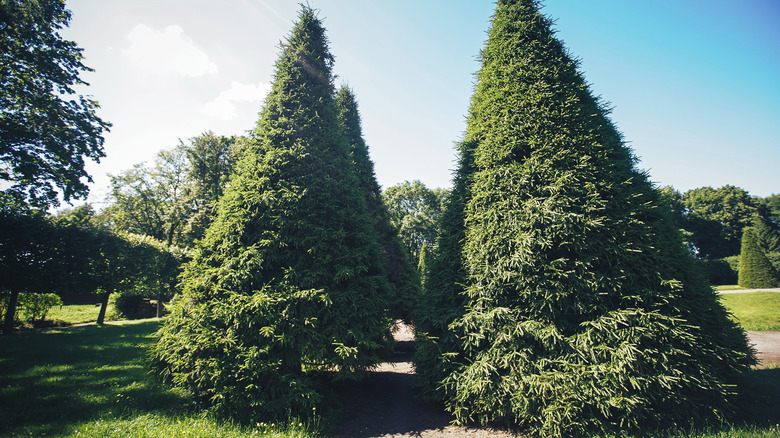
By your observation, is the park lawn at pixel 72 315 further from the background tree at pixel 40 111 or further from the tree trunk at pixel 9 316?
the background tree at pixel 40 111

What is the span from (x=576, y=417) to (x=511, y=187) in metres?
4.26

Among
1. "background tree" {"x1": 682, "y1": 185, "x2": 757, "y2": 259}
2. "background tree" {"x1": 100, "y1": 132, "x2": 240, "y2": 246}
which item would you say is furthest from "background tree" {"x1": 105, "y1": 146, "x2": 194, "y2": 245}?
"background tree" {"x1": 682, "y1": 185, "x2": 757, "y2": 259}

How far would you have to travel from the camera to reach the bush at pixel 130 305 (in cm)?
2291

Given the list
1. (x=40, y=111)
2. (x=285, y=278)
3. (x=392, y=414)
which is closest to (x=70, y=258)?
(x=40, y=111)

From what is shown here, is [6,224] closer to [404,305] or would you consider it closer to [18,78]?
[18,78]

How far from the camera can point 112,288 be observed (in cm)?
1642

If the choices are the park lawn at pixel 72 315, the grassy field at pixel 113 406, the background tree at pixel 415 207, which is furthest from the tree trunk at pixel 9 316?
the background tree at pixel 415 207

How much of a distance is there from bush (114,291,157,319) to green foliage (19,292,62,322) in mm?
6965

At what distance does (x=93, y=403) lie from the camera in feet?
17.5

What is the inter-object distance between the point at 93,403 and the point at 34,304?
16.6 meters

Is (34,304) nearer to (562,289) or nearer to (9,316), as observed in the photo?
(9,316)

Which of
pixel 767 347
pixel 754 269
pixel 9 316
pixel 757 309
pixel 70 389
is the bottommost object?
pixel 767 347

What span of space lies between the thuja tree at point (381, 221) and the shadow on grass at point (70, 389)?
6576mm

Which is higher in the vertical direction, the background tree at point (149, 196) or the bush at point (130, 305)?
the background tree at point (149, 196)
